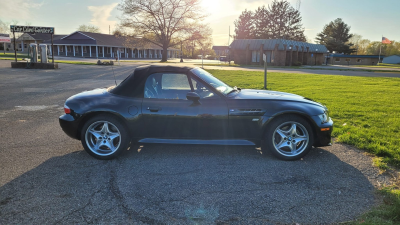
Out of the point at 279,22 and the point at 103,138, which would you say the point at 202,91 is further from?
the point at 279,22

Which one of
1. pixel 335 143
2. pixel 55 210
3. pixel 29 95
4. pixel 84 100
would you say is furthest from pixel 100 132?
pixel 29 95

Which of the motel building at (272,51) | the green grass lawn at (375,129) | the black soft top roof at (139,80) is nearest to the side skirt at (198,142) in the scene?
the black soft top roof at (139,80)

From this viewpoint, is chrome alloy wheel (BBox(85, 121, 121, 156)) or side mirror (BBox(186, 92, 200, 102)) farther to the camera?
chrome alloy wheel (BBox(85, 121, 121, 156))

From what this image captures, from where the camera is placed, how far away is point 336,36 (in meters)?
84.5

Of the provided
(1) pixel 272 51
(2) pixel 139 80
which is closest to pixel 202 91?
(2) pixel 139 80

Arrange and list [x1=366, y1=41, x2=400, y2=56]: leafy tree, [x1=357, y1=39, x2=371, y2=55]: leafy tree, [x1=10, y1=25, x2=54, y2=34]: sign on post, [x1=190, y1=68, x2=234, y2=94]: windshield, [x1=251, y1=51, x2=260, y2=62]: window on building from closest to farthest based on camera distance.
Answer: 1. [x1=190, y1=68, x2=234, y2=94]: windshield
2. [x1=10, y1=25, x2=54, y2=34]: sign on post
3. [x1=251, y1=51, x2=260, y2=62]: window on building
4. [x1=366, y1=41, x2=400, y2=56]: leafy tree
5. [x1=357, y1=39, x2=371, y2=55]: leafy tree

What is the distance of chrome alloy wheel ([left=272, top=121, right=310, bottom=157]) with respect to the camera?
4430 millimetres

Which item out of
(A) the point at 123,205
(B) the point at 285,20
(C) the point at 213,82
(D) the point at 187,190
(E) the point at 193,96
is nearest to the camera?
(A) the point at 123,205

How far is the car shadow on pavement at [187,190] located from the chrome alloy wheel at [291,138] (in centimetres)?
19

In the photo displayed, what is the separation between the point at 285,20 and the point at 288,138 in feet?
265

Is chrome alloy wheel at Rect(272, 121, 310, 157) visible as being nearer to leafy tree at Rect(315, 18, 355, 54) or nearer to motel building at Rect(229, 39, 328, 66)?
motel building at Rect(229, 39, 328, 66)

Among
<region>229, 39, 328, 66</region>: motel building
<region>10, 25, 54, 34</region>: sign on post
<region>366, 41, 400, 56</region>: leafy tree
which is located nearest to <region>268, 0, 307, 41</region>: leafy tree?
<region>229, 39, 328, 66</region>: motel building

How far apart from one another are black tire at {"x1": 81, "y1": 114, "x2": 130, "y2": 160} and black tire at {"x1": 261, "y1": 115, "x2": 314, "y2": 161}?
Answer: 219cm

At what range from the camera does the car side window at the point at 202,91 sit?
4.49 metres
